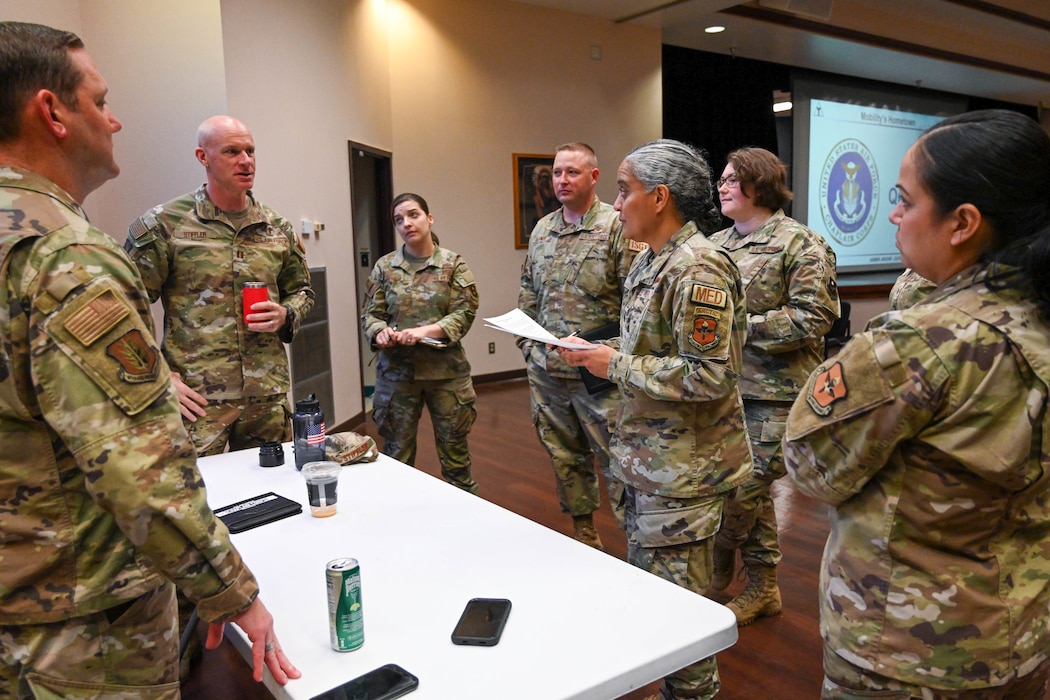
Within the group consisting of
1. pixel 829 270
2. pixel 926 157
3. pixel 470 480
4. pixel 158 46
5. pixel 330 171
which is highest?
pixel 158 46

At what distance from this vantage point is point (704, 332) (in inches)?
64.6

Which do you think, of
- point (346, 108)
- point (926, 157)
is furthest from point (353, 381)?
point (926, 157)

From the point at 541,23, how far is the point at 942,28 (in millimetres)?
5198

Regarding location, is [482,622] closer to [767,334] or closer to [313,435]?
[313,435]

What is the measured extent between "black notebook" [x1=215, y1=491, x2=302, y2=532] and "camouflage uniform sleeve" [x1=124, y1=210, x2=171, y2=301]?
963mm

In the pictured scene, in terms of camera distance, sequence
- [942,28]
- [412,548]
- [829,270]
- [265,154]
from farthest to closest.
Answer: [942,28] → [265,154] → [829,270] → [412,548]

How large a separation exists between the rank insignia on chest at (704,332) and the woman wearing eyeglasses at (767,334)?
0.89 m

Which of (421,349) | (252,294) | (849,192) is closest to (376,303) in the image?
(421,349)

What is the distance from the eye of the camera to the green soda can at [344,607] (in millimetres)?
1127

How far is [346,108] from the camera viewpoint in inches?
199

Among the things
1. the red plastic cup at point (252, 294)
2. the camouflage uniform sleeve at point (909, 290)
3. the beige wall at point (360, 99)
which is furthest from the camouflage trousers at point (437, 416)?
the camouflage uniform sleeve at point (909, 290)

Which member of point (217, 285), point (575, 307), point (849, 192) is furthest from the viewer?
point (849, 192)

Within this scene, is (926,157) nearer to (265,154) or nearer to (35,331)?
(35,331)

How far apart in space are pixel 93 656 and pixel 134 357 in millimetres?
434
